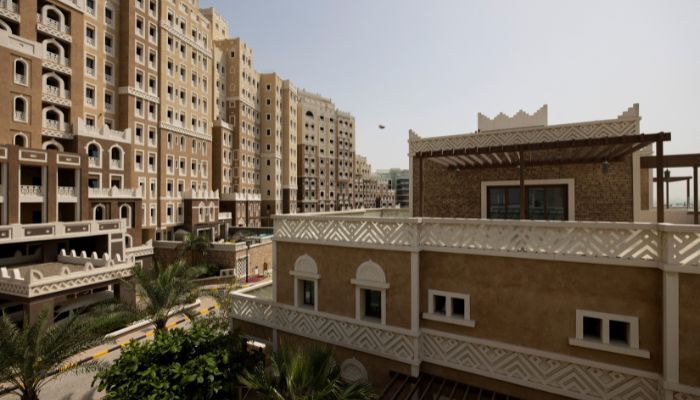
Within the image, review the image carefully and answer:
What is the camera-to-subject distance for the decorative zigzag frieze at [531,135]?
11133mm

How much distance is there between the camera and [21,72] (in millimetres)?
26172

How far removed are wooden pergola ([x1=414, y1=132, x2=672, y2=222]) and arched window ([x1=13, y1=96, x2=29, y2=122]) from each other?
32.8m

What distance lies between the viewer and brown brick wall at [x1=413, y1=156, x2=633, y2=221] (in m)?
11.3

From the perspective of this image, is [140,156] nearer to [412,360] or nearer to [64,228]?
[64,228]

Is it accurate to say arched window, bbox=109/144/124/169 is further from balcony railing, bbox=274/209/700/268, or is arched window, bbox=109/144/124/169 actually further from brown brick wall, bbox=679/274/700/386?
brown brick wall, bbox=679/274/700/386

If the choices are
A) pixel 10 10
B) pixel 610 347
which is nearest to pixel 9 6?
pixel 10 10

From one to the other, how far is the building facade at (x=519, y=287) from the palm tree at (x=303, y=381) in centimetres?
148

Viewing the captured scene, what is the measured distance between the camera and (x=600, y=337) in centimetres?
713

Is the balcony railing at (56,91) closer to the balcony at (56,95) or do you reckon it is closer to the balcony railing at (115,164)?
the balcony at (56,95)

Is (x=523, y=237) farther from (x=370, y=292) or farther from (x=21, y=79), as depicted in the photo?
(x=21, y=79)

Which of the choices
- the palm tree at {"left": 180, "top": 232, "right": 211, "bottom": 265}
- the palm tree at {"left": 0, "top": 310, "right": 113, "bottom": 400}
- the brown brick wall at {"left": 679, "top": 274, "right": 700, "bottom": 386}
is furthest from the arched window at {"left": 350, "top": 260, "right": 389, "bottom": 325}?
the palm tree at {"left": 180, "top": 232, "right": 211, "bottom": 265}

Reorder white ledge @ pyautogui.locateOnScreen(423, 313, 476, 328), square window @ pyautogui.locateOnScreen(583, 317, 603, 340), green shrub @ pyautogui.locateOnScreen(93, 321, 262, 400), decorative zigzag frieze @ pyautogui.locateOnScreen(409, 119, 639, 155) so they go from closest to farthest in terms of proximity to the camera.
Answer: square window @ pyautogui.locateOnScreen(583, 317, 603, 340) → green shrub @ pyautogui.locateOnScreen(93, 321, 262, 400) → white ledge @ pyautogui.locateOnScreen(423, 313, 476, 328) → decorative zigzag frieze @ pyautogui.locateOnScreen(409, 119, 639, 155)

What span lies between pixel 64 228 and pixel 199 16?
35698 mm

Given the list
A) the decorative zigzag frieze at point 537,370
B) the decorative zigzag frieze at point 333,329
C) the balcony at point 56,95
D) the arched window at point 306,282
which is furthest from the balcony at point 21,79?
the decorative zigzag frieze at point 537,370
